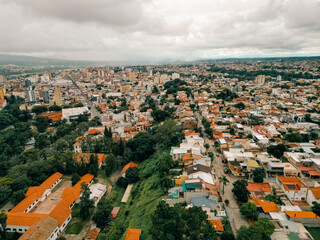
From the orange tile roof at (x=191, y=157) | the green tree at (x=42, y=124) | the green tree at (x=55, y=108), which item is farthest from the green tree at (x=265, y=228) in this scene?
the green tree at (x=55, y=108)

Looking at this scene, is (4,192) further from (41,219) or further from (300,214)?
(300,214)

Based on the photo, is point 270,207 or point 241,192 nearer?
point 270,207

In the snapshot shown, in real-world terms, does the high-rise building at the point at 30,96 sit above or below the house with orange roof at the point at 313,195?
above

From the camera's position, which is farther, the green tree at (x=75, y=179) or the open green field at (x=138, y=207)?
the green tree at (x=75, y=179)

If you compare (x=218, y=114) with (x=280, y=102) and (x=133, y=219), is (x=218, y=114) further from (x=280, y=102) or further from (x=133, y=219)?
(x=133, y=219)

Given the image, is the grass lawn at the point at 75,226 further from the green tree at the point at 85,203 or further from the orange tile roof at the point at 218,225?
the orange tile roof at the point at 218,225

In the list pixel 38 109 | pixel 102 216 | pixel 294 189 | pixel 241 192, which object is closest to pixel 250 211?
pixel 241 192

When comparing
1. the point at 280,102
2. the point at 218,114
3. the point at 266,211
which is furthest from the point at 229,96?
the point at 266,211
